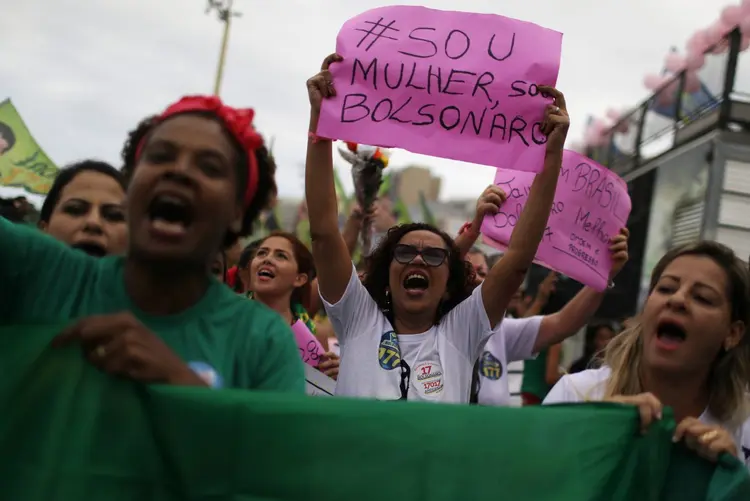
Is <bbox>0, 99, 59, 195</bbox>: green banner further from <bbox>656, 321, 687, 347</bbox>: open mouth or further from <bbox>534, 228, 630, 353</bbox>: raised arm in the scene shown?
<bbox>656, 321, 687, 347</bbox>: open mouth

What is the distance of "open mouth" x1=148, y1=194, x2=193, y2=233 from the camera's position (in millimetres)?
1382

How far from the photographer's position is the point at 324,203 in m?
2.51

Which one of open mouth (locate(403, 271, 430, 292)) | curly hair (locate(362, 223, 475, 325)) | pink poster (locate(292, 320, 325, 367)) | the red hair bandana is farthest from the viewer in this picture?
pink poster (locate(292, 320, 325, 367))

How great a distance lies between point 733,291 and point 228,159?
172 centimetres

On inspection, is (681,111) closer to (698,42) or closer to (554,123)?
(698,42)

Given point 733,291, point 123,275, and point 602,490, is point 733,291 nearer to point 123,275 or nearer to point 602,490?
point 602,490

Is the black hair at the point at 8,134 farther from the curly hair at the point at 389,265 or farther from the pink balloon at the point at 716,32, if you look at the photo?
the pink balloon at the point at 716,32

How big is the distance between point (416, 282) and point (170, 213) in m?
1.53

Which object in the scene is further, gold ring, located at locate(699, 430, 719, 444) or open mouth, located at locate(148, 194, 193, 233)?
gold ring, located at locate(699, 430, 719, 444)

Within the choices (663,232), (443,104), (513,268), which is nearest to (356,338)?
(513,268)

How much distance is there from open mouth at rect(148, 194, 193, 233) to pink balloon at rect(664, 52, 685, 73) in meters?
10.2

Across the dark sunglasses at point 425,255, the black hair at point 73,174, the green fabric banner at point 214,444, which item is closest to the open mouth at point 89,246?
the black hair at point 73,174

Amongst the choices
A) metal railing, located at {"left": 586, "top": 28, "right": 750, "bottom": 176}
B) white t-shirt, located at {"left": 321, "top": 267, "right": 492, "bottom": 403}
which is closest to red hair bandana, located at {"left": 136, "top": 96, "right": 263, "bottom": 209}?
white t-shirt, located at {"left": 321, "top": 267, "right": 492, "bottom": 403}

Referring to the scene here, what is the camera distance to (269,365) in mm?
1443
